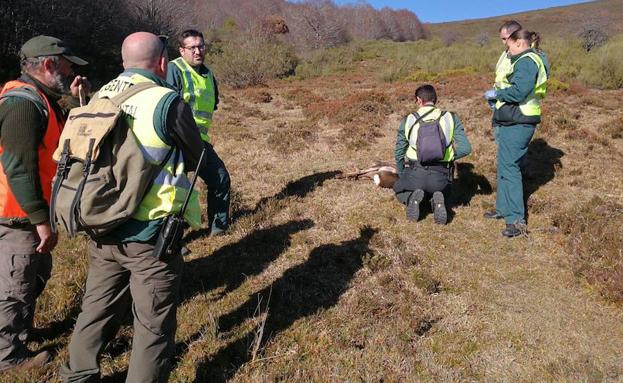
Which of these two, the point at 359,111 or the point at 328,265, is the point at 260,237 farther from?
the point at 359,111

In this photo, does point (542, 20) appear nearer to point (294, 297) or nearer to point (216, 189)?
point (216, 189)

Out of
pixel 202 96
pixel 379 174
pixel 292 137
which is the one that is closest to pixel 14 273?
pixel 202 96

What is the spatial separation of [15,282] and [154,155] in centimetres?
137

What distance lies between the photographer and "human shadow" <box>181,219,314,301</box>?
389 cm

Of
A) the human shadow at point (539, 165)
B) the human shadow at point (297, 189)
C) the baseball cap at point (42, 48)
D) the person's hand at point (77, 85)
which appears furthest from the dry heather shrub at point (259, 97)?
the baseball cap at point (42, 48)

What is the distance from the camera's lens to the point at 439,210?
5.23 meters

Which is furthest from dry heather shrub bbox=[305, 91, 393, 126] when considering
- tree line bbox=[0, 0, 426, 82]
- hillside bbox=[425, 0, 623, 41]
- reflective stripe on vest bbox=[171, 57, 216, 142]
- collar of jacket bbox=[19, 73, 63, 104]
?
hillside bbox=[425, 0, 623, 41]

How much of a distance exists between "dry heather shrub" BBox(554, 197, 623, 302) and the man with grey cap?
4.33 m

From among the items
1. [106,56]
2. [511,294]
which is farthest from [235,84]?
[511,294]

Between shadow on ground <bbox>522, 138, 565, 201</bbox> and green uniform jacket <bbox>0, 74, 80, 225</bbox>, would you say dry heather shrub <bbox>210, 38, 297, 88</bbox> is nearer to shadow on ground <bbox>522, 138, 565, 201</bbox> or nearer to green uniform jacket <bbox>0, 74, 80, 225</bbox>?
shadow on ground <bbox>522, 138, 565, 201</bbox>

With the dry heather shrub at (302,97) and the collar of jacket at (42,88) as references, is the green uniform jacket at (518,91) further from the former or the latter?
the dry heather shrub at (302,97)

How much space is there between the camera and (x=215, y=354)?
9.63 ft

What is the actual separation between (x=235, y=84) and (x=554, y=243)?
17981 millimetres

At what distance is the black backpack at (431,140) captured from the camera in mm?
5094
